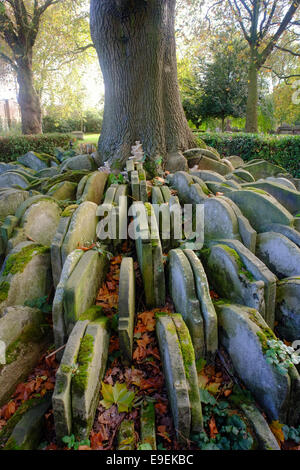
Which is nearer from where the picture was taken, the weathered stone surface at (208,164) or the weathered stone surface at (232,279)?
the weathered stone surface at (232,279)

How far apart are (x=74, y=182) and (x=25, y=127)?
9704 millimetres

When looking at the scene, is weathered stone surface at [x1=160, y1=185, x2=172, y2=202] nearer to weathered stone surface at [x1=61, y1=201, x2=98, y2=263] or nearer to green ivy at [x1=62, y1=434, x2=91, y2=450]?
weathered stone surface at [x1=61, y1=201, x2=98, y2=263]

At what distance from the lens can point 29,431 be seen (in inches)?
76.7

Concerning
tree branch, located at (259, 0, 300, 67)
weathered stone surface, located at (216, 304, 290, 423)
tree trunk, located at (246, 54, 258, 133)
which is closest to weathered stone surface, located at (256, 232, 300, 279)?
weathered stone surface, located at (216, 304, 290, 423)

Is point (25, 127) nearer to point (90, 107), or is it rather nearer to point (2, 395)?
point (2, 395)

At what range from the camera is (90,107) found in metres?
33.1

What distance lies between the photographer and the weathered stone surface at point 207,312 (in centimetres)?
235

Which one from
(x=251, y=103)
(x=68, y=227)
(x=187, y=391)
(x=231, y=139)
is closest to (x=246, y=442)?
(x=187, y=391)

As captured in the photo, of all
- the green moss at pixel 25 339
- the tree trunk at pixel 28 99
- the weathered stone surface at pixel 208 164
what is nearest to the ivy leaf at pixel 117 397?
the green moss at pixel 25 339

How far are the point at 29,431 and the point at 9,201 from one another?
3372 millimetres

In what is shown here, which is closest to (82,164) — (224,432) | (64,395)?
(64,395)

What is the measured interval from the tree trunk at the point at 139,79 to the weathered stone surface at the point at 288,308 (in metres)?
3.21

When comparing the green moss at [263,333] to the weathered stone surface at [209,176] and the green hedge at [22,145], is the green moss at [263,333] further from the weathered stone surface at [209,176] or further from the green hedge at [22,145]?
the green hedge at [22,145]

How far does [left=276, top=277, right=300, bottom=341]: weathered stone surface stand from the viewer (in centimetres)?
264
